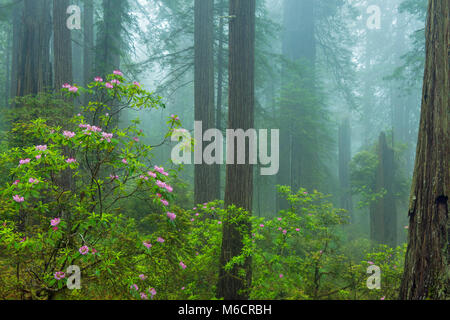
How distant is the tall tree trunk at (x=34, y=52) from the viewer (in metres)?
7.21

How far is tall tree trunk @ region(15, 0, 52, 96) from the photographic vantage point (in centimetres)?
721

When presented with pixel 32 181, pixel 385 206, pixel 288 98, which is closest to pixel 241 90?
pixel 32 181

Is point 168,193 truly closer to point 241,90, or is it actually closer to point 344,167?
point 241,90

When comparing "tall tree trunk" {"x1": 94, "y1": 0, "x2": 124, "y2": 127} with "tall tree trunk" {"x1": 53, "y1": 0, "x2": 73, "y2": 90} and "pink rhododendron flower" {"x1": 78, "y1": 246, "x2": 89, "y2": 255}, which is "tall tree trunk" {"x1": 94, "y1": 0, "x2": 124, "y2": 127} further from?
"pink rhododendron flower" {"x1": 78, "y1": 246, "x2": 89, "y2": 255}

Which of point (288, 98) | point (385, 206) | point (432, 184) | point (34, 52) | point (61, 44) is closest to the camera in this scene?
point (432, 184)

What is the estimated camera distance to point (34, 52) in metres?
7.44

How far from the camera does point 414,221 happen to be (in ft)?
11.6

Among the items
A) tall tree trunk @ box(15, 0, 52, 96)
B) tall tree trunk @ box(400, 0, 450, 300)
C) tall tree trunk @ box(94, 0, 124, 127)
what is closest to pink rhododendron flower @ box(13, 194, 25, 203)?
tall tree trunk @ box(400, 0, 450, 300)

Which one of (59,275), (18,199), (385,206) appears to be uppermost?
(18,199)

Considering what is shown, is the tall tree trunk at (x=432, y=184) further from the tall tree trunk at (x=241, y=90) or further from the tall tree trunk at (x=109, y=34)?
the tall tree trunk at (x=109, y=34)

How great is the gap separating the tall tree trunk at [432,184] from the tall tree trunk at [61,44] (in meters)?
8.06

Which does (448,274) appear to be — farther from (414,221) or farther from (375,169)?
(375,169)

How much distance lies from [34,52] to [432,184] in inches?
348

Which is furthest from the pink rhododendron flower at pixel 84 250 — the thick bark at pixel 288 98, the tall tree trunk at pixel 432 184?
the thick bark at pixel 288 98
